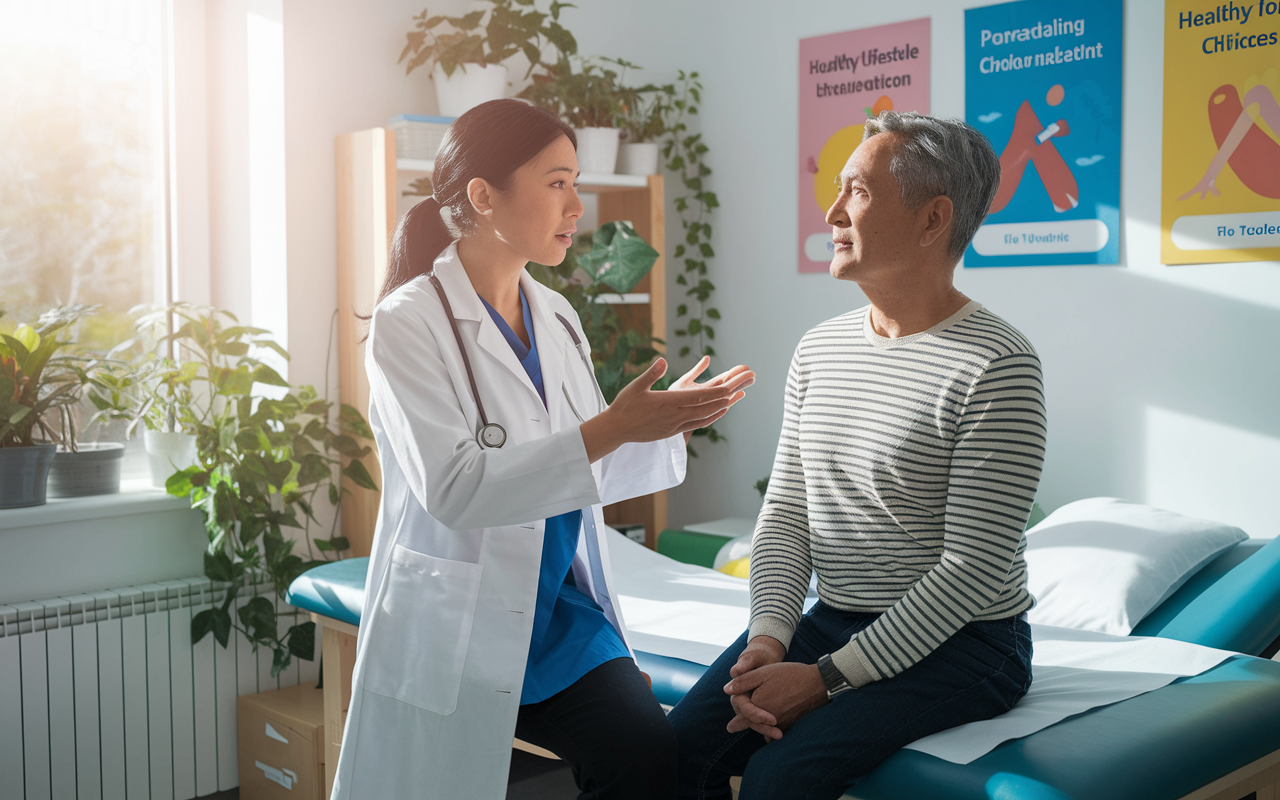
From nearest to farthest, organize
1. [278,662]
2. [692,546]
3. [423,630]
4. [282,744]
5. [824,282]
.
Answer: [423,630] → [282,744] → [278,662] → [692,546] → [824,282]

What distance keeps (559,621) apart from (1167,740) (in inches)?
33.7

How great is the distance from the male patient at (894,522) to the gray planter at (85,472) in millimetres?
1854

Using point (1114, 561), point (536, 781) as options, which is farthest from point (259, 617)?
point (1114, 561)

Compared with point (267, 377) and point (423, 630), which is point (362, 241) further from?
point (423, 630)

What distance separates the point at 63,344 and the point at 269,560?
72cm

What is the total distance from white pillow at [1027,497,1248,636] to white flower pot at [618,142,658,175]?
1682mm

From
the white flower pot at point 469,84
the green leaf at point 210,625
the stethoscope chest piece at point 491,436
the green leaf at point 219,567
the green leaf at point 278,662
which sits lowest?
the green leaf at point 278,662

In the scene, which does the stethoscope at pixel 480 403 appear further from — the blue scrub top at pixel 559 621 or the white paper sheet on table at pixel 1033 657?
the white paper sheet on table at pixel 1033 657

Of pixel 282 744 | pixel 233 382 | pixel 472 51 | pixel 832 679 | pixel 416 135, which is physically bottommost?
pixel 282 744

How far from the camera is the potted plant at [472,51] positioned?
304 cm

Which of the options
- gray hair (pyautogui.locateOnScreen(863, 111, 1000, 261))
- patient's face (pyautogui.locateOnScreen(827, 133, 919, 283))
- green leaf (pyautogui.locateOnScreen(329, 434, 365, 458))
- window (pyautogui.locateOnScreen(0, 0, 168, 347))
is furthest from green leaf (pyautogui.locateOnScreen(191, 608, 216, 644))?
gray hair (pyautogui.locateOnScreen(863, 111, 1000, 261))

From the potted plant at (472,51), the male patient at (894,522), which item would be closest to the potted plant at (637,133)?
the potted plant at (472,51)

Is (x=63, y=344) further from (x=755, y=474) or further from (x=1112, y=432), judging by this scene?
(x=1112, y=432)

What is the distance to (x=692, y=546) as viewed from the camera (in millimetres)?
3215
